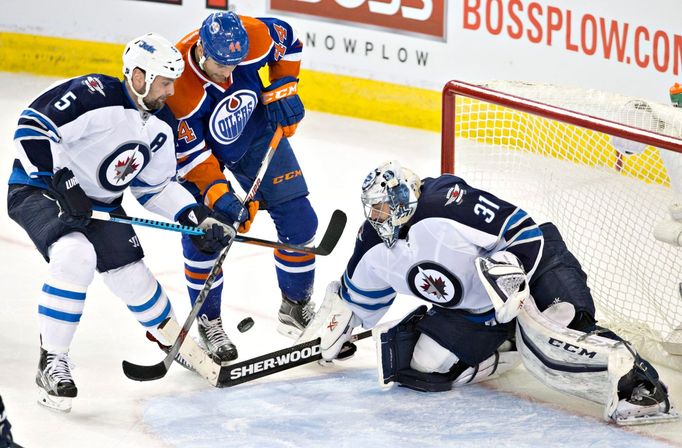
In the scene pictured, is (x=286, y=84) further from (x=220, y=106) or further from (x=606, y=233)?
(x=606, y=233)

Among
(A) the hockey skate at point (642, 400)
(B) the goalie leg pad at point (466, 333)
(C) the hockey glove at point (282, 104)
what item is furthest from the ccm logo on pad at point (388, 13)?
(A) the hockey skate at point (642, 400)

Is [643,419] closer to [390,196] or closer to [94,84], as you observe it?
[390,196]

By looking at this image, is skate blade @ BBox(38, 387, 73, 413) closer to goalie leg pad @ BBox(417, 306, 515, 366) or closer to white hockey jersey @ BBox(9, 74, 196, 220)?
white hockey jersey @ BBox(9, 74, 196, 220)

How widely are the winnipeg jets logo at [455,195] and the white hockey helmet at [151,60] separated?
86cm

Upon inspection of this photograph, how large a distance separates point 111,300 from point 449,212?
1593 mm

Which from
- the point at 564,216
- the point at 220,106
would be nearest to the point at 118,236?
the point at 220,106

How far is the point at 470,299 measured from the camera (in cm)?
356

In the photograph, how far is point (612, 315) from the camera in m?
4.09

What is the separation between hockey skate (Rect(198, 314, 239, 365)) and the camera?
3.99 m

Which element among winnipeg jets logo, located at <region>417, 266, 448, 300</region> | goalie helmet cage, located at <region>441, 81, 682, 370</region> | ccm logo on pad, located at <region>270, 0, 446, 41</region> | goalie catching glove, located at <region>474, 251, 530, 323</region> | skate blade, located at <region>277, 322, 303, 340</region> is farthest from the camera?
ccm logo on pad, located at <region>270, 0, 446, 41</region>

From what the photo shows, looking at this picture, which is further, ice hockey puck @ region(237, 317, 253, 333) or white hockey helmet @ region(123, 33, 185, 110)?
ice hockey puck @ region(237, 317, 253, 333)

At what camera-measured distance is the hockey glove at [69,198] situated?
3330mm

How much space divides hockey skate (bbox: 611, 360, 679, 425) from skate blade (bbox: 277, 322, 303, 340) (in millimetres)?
1204

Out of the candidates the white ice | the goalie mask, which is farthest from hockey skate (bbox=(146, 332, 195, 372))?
the goalie mask
